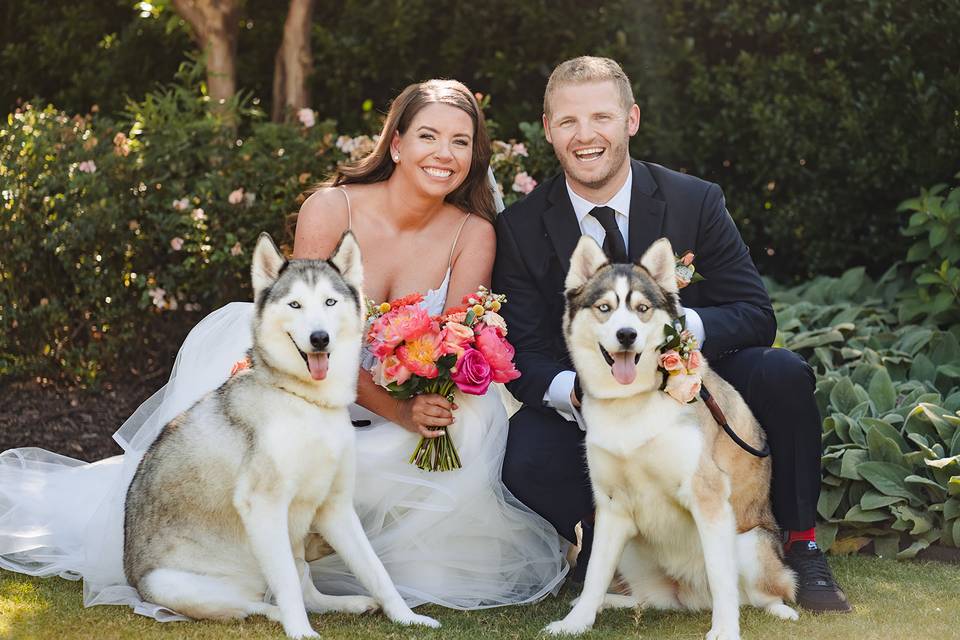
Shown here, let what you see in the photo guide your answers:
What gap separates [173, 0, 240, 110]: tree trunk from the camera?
724 cm

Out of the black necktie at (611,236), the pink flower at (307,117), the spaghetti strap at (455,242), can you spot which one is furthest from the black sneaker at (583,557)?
the pink flower at (307,117)

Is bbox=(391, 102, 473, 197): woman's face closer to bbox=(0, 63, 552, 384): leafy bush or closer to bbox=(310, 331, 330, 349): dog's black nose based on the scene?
bbox=(310, 331, 330, 349): dog's black nose

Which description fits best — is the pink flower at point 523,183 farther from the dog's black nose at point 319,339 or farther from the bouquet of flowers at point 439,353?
the dog's black nose at point 319,339

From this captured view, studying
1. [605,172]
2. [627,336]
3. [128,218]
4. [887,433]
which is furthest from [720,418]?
[128,218]

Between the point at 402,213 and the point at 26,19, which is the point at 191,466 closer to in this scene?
the point at 402,213

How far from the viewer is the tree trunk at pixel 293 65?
761cm

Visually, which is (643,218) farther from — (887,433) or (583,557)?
(887,433)

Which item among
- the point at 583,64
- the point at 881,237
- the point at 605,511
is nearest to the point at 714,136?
the point at 881,237

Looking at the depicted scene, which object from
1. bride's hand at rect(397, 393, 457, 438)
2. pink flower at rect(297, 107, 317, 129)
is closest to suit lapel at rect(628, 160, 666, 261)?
bride's hand at rect(397, 393, 457, 438)

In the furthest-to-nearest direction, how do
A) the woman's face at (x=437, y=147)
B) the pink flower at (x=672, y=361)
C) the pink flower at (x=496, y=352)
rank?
the woman's face at (x=437, y=147) < the pink flower at (x=496, y=352) < the pink flower at (x=672, y=361)

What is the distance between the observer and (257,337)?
360 cm

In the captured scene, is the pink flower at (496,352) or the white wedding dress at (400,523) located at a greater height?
the pink flower at (496,352)

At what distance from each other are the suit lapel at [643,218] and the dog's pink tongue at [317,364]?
4.86 ft

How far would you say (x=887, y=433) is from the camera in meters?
4.70
